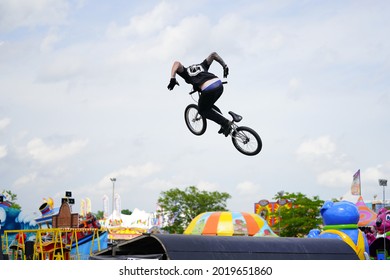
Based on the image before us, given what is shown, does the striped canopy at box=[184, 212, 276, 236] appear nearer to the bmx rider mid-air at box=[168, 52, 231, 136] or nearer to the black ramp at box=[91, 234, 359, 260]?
the black ramp at box=[91, 234, 359, 260]

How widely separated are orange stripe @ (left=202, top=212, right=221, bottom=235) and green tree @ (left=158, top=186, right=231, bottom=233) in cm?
1264

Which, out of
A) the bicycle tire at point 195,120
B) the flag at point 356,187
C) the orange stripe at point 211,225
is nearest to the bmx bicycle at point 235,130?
the bicycle tire at point 195,120

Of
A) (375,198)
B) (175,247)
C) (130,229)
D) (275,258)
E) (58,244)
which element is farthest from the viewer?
(375,198)

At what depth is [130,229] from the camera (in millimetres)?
43969

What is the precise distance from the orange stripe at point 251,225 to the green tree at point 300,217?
45.6 feet

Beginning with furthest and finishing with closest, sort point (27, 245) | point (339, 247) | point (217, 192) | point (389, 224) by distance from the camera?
point (217, 192) < point (389, 224) < point (27, 245) < point (339, 247)

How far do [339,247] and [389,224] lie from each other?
Result: 47.6 feet

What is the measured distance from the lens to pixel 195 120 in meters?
13.3

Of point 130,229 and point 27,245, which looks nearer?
point 27,245

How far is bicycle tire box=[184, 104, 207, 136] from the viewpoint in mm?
13180

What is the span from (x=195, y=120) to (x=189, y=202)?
27497 millimetres

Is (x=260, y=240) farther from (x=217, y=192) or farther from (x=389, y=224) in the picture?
(x=217, y=192)

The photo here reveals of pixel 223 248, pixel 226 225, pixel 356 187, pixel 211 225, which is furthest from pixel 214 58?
pixel 356 187
